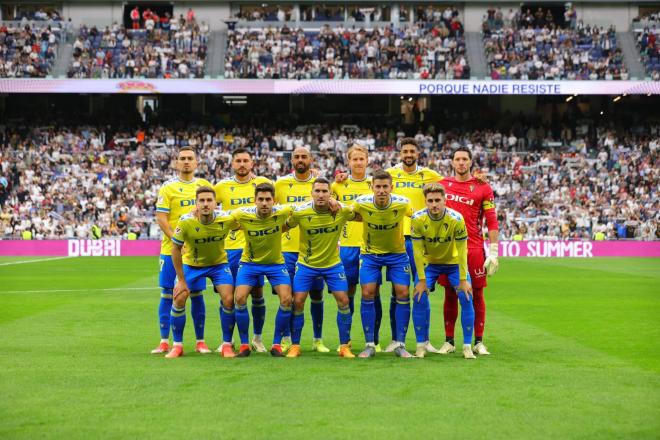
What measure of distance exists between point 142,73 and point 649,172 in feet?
80.3

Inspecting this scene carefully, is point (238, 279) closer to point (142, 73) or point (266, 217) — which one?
point (266, 217)

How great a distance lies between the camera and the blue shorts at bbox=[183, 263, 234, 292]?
10648 millimetres

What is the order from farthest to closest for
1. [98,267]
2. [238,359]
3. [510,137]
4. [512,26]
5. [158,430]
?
[512,26], [510,137], [98,267], [238,359], [158,430]

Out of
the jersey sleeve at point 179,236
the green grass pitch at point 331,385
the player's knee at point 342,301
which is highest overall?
the jersey sleeve at point 179,236

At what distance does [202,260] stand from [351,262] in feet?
6.10

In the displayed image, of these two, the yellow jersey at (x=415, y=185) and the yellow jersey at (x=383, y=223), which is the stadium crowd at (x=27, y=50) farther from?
the yellow jersey at (x=383, y=223)

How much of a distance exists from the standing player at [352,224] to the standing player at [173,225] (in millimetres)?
1702

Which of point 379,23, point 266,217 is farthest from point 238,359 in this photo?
point 379,23

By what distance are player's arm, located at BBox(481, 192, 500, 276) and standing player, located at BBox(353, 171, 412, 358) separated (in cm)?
A: 95

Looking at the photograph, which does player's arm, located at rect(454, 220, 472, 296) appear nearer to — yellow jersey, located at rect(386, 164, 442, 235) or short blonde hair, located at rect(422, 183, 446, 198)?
short blonde hair, located at rect(422, 183, 446, 198)

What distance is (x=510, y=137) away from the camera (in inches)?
1778

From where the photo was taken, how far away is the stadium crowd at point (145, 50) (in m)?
44.5

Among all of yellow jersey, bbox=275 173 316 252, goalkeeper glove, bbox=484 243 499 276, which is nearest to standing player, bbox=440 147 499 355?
goalkeeper glove, bbox=484 243 499 276

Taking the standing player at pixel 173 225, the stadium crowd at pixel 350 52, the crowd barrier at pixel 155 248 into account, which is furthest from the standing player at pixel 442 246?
the stadium crowd at pixel 350 52
